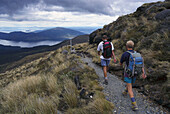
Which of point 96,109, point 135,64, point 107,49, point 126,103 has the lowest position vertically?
point 126,103

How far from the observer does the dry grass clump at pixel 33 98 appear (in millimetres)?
2861

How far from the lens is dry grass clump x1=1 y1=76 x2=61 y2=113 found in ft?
9.39

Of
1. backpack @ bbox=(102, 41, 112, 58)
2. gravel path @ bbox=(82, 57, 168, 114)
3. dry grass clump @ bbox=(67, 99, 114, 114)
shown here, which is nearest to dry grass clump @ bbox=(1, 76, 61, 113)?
dry grass clump @ bbox=(67, 99, 114, 114)

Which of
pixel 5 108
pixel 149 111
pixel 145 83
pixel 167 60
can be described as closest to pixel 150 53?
pixel 167 60

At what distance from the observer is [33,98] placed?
331cm

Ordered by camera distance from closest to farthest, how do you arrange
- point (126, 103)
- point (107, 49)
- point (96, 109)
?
point (96, 109) → point (126, 103) → point (107, 49)

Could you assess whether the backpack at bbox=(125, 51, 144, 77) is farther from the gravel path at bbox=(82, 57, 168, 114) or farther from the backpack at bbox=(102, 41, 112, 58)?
the backpack at bbox=(102, 41, 112, 58)

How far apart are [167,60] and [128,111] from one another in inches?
140

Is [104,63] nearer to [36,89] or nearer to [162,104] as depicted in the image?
[162,104]

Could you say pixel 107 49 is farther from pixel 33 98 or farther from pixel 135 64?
pixel 33 98

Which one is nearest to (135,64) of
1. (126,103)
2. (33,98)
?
(126,103)

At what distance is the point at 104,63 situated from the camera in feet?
15.5

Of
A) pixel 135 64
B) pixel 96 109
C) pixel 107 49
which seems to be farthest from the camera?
pixel 107 49

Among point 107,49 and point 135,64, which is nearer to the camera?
point 135,64
